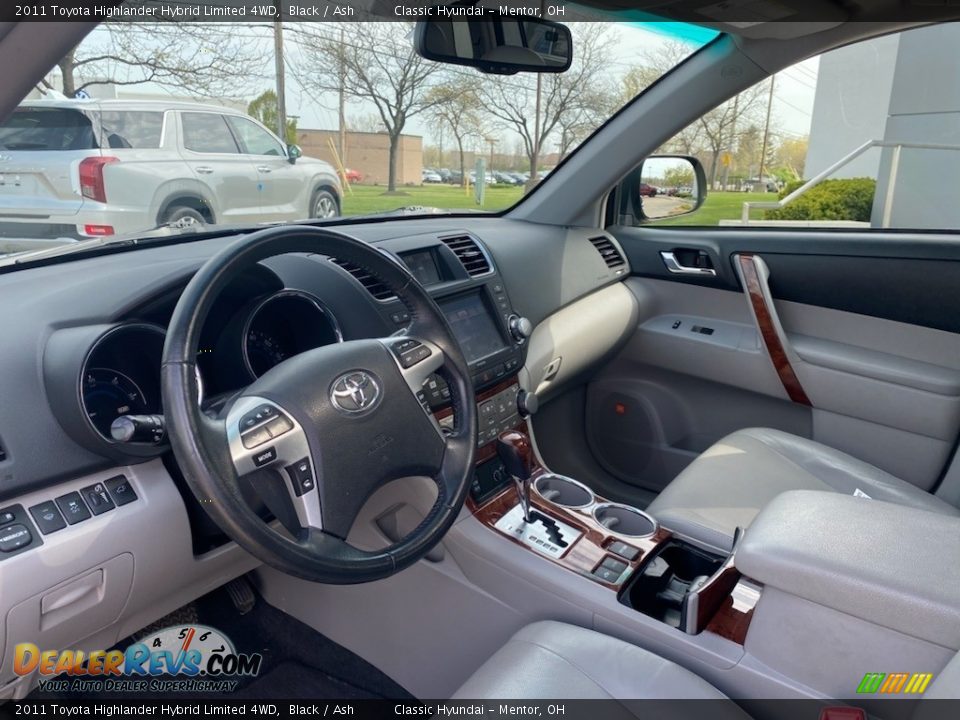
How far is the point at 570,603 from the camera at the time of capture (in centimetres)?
163

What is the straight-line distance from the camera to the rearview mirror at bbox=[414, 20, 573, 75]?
184 cm

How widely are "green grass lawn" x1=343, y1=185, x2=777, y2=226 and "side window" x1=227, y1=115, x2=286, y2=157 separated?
17.9 inches

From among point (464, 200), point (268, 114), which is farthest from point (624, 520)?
point (268, 114)

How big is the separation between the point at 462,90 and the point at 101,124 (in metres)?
3.15

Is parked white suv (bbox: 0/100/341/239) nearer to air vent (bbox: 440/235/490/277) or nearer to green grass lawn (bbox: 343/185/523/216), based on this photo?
green grass lawn (bbox: 343/185/523/216)

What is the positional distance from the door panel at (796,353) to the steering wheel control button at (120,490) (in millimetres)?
2044

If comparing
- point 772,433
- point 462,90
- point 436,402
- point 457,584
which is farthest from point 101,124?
point 462,90

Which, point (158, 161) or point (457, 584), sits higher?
point (158, 161)

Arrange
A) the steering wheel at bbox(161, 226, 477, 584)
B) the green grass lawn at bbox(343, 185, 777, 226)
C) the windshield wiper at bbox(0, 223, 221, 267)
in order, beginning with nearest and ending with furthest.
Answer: the steering wheel at bbox(161, 226, 477, 584) → the windshield wiper at bbox(0, 223, 221, 267) → the green grass lawn at bbox(343, 185, 777, 226)

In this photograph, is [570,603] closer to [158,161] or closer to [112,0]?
[112,0]

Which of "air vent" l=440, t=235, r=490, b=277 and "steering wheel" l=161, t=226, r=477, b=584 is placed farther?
"air vent" l=440, t=235, r=490, b=277

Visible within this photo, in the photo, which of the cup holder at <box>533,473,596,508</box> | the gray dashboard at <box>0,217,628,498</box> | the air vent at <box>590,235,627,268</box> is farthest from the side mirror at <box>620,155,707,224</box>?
the cup holder at <box>533,473,596,508</box>

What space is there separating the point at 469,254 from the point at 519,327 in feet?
0.93

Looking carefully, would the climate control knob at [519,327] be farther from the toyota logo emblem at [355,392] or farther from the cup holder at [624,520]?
the toyota logo emblem at [355,392]
